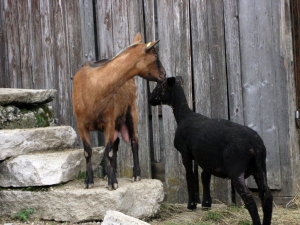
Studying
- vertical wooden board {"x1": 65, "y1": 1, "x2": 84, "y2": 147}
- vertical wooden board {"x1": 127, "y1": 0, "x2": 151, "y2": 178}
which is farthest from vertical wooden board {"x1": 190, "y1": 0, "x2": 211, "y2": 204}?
vertical wooden board {"x1": 65, "y1": 1, "x2": 84, "y2": 147}

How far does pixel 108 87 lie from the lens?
579 centimetres

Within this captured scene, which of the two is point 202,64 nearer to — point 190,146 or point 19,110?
point 190,146

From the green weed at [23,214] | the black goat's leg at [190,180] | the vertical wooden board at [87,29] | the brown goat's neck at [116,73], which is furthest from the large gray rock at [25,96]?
the black goat's leg at [190,180]

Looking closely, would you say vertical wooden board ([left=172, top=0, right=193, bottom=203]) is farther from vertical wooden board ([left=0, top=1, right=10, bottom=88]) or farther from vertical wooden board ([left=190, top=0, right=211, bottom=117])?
vertical wooden board ([left=0, top=1, right=10, bottom=88])

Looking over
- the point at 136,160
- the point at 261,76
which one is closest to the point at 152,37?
the point at 261,76

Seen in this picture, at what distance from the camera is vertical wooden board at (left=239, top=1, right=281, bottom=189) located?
251 inches

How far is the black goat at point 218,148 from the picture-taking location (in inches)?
205

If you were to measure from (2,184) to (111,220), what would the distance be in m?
2.26

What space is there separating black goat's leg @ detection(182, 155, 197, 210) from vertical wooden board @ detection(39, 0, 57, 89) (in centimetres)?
250

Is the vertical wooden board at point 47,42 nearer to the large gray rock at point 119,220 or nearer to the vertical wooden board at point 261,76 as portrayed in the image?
the vertical wooden board at point 261,76

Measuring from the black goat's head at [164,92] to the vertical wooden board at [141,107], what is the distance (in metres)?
0.63

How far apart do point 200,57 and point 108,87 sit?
149 centimetres

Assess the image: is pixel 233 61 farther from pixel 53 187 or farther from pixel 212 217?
pixel 53 187

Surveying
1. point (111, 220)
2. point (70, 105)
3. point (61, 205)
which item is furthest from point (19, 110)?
point (111, 220)
